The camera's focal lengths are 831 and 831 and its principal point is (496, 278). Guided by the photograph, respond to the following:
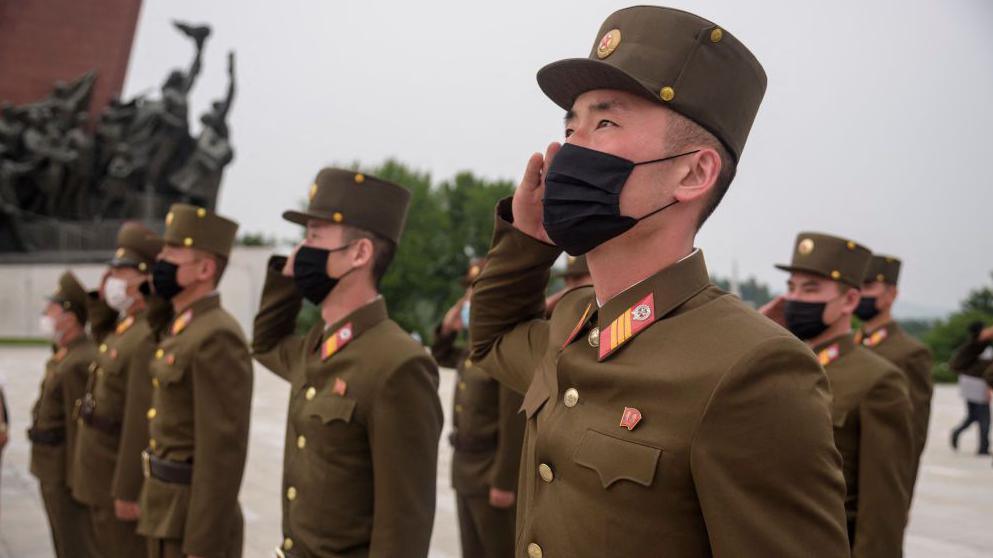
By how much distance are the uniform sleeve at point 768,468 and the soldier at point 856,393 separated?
1.26 m

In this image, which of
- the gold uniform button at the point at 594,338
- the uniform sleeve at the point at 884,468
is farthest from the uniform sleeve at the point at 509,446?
the gold uniform button at the point at 594,338

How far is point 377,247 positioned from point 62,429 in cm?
327

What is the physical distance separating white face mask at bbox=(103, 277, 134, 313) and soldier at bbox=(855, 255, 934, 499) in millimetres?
4310

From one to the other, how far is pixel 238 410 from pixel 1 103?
24.9 metres

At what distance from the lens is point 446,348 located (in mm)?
5621

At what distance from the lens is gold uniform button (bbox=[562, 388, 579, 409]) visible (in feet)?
5.00

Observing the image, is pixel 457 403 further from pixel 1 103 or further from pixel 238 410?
pixel 1 103

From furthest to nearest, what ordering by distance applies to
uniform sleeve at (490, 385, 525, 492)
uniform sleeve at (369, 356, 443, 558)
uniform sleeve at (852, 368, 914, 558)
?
1. uniform sleeve at (490, 385, 525, 492)
2. uniform sleeve at (852, 368, 914, 558)
3. uniform sleeve at (369, 356, 443, 558)

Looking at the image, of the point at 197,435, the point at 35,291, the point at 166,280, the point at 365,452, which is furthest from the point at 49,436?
the point at 35,291

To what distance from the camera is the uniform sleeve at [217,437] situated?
319 cm

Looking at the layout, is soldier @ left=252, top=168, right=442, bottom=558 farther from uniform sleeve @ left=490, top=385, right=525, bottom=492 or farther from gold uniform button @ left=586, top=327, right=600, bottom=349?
uniform sleeve @ left=490, top=385, right=525, bottom=492

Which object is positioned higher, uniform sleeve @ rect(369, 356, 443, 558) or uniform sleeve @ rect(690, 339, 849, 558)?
uniform sleeve @ rect(690, 339, 849, 558)

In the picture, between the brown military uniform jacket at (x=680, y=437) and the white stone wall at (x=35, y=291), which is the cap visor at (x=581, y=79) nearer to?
the brown military uniform jacket at (x=680, y=437)

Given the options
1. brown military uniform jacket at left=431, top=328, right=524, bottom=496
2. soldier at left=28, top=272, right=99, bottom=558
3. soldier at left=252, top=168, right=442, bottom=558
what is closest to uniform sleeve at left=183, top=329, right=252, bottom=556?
soldier at left=252, top=168, right=442, bottom=558
